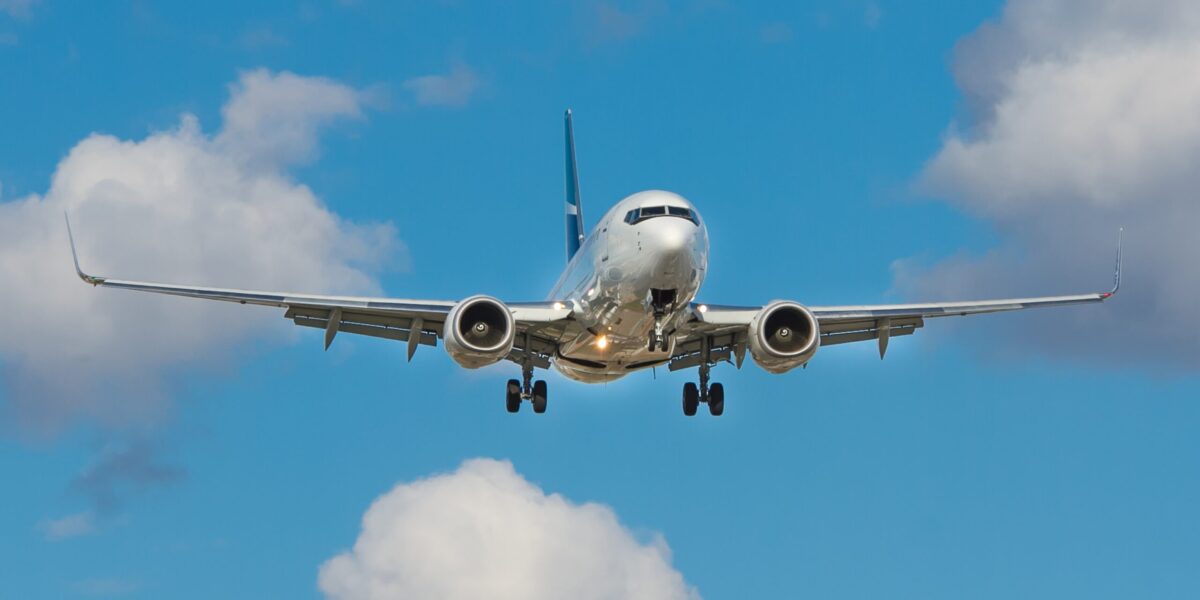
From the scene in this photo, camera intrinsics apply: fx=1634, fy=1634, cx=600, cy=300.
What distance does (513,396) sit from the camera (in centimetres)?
4100

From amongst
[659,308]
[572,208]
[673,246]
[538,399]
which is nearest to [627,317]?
[659,308]

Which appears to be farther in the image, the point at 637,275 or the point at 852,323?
the point at 852,323

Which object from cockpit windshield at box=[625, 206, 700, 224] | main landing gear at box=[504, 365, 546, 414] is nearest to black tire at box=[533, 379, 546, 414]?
main landing gear at box=[504, 365, 546, 414]

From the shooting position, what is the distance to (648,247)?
33.3 meters

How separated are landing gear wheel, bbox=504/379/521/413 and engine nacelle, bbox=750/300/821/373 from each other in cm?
691

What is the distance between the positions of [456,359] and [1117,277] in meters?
16.0

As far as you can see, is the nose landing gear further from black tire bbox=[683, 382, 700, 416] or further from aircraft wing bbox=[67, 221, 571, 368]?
black tire bbox=[683, 382, 700, 416]

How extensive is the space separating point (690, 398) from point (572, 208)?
17727 millimetres

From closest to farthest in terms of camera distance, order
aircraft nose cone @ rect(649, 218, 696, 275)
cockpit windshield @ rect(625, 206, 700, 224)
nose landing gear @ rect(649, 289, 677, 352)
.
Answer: aircraft nose cone @ rect(649, 218, 696, 275), cockpit windshield @ rect(625, 206, 700, 224), nose landing gear @ rect(649, 289, 677, 352)

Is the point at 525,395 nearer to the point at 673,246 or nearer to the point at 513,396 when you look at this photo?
the point at 513,396

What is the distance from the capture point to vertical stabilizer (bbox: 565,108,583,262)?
5694 centimetres

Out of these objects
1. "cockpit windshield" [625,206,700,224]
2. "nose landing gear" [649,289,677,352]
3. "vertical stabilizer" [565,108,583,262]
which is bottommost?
"nose landing gear" [649,289,677,352]

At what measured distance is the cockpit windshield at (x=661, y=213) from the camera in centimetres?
3381

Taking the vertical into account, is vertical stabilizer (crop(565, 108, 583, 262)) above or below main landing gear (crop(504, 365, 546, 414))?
above
